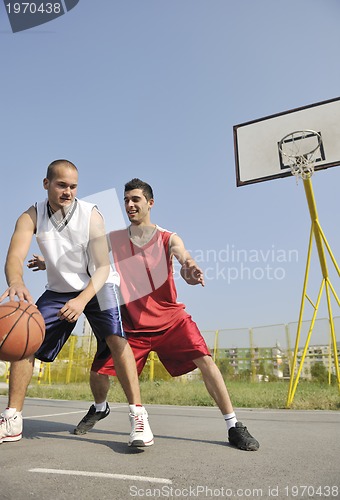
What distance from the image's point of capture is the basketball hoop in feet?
25.2

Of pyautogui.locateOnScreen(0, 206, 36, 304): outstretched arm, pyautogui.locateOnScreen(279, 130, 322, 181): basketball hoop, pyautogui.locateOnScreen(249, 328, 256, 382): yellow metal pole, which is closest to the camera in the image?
pyautogui.locateOnScreen(0, 206, 36, 304): outstretched arm

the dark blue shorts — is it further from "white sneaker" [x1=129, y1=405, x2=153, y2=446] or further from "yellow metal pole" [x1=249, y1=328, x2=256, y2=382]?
"yellow metal pole" [x1=249, y1=328, x2=256, y2=382]

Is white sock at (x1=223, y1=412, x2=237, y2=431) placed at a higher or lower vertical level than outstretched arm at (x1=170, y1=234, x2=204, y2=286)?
lower

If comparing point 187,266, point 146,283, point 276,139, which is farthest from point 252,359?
point 187,266

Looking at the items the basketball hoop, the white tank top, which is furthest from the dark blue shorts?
the basketball hoop

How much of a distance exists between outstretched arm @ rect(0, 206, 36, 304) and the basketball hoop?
5.52 m

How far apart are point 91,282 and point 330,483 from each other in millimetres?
1935

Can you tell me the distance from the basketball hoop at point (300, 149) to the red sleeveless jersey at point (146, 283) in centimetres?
453

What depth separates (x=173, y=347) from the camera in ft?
11.5

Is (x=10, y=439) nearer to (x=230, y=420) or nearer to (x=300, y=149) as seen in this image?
(x=230, y=420)

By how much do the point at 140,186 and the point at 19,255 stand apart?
1.27m

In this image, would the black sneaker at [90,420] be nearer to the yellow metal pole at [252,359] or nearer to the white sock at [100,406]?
the white sock at [100,406]

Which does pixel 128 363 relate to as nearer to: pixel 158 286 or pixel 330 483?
pixel 158 286

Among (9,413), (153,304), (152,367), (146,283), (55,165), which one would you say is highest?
(55,165)
